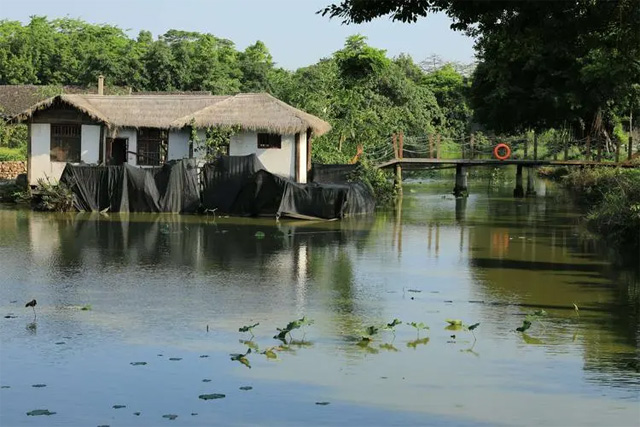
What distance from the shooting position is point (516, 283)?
17.9 meters

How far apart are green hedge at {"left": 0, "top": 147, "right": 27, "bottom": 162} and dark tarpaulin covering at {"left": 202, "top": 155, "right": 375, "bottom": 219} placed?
16027 millimetres

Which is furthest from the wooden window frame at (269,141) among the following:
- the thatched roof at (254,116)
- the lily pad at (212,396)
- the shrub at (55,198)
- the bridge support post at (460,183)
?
the lily pad at (212,396)

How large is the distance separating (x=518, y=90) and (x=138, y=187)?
67.2 feet

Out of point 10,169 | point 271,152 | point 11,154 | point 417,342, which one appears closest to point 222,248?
point 417,342

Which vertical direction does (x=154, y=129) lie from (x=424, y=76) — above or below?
below

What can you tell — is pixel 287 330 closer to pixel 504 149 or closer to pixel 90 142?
pixel 90 142

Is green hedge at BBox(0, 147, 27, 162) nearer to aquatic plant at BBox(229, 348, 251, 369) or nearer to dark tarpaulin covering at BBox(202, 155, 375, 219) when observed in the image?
dark tarpaulin covering at BBox(202, 155, 375, 219)

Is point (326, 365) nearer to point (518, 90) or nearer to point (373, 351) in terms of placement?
point (373, 351)

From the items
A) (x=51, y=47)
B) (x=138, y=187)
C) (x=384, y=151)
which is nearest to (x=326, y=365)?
(x=138, y=187)

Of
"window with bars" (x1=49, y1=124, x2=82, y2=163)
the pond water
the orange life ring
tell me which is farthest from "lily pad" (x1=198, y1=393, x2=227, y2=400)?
the orange life ring

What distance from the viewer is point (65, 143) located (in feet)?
109

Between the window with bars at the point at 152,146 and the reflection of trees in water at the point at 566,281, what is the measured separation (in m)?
10.8

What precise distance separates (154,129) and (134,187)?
153 inches

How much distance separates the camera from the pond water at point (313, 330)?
32.1ft
